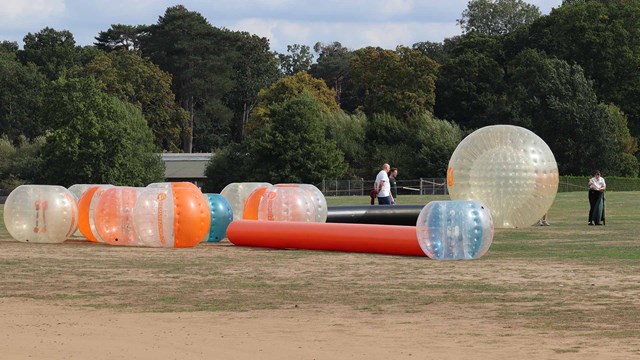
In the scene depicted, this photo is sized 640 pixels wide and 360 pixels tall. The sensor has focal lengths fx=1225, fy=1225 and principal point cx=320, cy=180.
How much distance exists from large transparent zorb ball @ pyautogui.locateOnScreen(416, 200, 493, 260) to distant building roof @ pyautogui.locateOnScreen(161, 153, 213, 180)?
3098 inches

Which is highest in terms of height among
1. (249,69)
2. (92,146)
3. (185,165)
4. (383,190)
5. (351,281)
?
(249,69)

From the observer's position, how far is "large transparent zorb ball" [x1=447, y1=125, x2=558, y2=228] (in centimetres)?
2864

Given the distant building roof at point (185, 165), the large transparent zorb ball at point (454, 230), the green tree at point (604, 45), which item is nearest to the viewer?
the large transparent zorb ball at point (454, 230)

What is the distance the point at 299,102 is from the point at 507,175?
5818 centimetres

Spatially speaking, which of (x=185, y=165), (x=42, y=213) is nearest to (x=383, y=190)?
(x=42, y=213)

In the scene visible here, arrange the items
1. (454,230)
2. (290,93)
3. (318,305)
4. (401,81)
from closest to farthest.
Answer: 1. (318,305)
2. (454,230)
3. (401,81)
4. (290,93)

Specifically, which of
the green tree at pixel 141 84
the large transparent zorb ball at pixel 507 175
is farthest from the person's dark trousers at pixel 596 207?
the green tree at pixel 141 84

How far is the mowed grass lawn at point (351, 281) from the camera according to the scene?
14023 mm

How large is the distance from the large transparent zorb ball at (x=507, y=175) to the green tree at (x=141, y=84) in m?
76.0

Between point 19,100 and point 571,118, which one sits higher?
point 19,100

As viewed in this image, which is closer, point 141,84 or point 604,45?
point 604,45

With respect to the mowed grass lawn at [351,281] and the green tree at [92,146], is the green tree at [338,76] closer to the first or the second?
the green tree at [92,146]

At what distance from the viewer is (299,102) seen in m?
86.2

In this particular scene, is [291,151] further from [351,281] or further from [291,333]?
[291,333]
